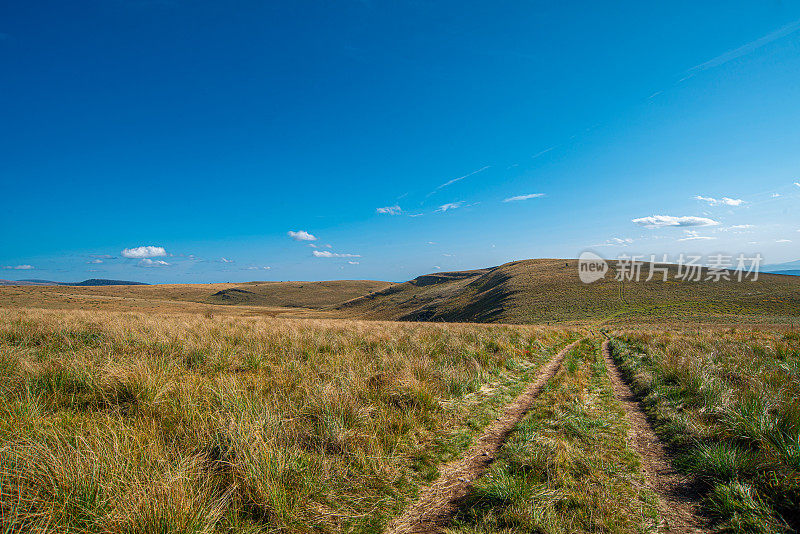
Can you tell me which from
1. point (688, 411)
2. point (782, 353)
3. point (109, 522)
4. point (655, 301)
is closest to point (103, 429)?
point (109, 522)

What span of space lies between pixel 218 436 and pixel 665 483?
5.57m

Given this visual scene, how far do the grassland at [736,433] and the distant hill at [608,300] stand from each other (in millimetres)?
39356

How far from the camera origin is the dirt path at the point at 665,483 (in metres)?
3.17

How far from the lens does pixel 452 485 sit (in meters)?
3.97

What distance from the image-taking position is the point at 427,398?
6.02 meters

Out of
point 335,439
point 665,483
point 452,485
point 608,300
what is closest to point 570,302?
point 608,300

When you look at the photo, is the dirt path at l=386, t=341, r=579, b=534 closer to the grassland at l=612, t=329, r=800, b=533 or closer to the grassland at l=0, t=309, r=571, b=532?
the grassland at l=0, t=309, r=571, b=532

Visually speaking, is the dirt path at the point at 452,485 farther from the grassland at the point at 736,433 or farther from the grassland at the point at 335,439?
the grassland at the point at 736,433

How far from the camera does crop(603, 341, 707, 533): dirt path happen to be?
3.17m

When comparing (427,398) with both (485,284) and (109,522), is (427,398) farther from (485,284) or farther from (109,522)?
(485,284)

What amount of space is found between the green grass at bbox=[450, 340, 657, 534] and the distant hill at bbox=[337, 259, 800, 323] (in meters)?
43.0

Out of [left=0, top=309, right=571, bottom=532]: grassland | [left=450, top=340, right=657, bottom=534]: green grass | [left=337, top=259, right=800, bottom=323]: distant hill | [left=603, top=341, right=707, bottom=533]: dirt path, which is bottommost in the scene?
[left=337, top=259, right=800, bottom=323]: distant hill

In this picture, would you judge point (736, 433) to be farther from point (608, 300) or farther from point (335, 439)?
point (608, 300)

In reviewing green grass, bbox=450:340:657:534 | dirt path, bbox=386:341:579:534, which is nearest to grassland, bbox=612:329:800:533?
green grass, bbox=450:340:657:534
